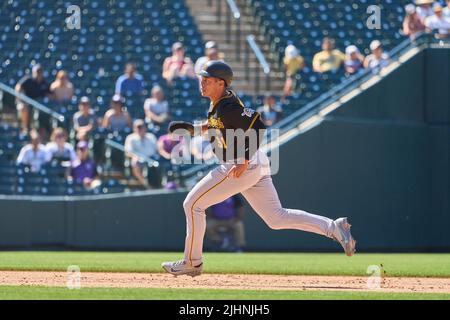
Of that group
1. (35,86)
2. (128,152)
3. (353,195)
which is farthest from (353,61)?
(35,86)

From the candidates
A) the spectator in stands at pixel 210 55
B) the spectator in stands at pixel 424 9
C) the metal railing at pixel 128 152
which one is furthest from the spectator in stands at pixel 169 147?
the spectator in stands at pixel 424 9

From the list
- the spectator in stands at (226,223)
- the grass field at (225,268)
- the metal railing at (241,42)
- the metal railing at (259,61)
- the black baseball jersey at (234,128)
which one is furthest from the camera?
the metal railing at (241,42)

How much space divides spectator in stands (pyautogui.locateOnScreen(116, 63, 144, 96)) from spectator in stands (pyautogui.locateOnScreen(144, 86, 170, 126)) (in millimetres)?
483

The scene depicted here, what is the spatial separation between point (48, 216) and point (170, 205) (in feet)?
6.19

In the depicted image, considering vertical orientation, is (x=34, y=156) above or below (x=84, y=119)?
below

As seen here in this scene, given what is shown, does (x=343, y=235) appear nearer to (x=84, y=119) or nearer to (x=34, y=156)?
(x=34, y=156)

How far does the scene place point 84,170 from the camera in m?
16.5

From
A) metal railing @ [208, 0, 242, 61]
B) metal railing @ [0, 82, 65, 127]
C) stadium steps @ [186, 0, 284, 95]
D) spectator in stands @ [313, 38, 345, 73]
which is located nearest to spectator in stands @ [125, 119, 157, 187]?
metal railing @ [0, 82, 65, 127]

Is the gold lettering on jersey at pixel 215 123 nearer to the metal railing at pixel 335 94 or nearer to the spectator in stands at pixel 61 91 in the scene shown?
the metal railing at pixel 335 94

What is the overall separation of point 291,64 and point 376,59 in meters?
1.49

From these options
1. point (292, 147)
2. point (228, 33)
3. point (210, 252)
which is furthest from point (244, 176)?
point (228, 33)

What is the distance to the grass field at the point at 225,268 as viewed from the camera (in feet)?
26.4

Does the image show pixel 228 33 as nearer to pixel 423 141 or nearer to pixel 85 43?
pixel 85 43

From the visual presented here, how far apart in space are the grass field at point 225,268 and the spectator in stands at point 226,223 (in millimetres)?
1815
